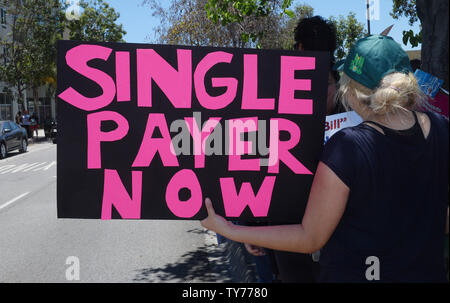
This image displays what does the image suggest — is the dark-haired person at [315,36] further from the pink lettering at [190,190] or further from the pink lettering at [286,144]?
the pink lettering at [190,190]

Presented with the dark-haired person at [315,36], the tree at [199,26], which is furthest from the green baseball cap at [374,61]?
the tree at [199,26]

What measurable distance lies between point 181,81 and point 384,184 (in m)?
1.01

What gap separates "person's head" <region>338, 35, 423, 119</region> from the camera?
1.69 metres

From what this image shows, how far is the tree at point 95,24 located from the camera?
40.1m

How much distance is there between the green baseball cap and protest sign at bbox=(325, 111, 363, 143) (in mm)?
716

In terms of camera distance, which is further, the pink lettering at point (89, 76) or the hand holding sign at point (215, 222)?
the pink lettering at point (89, 76)

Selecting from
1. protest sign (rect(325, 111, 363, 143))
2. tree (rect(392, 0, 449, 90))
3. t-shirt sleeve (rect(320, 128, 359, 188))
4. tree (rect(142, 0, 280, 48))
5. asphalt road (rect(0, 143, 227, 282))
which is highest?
tree (rect(142, 0, 280, 48))

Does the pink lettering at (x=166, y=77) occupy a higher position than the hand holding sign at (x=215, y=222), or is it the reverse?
the pink lettering at (x=166, y=77)

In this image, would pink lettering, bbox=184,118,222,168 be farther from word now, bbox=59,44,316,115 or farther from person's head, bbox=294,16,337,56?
person's head, bbox=294,16,337,56

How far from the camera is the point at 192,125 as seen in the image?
2182 mm

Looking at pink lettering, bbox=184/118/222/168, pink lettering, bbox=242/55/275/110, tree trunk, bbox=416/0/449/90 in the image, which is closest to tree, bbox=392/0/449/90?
tree trunk, bbox=416/0/449/90

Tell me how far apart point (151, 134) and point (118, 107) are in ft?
0.65

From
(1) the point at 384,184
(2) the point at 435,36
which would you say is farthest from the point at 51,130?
(1) the point at 384,184

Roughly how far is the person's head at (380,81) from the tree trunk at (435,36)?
0.69 metres
